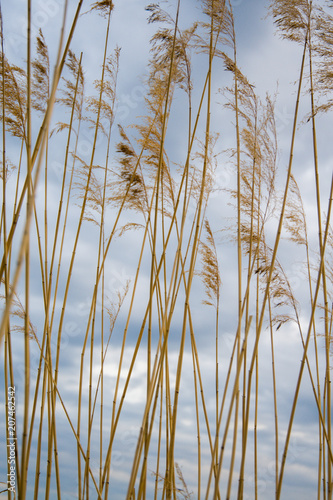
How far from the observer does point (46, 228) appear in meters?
2.41

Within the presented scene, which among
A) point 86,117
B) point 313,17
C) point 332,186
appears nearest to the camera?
point 332,186

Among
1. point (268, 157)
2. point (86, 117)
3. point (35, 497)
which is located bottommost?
point (35, 497)

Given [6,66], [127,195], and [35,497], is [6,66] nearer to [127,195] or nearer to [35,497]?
[127,195]

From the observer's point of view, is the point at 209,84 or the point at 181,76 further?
the point at 181,76

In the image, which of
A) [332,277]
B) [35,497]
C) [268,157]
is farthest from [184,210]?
[35,497]

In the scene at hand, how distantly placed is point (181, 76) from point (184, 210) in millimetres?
795

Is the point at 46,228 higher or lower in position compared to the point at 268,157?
lower

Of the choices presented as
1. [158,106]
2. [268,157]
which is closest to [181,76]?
[158,106]

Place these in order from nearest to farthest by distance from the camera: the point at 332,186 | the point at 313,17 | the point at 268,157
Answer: the point at 332,186 → the point at 313,17 → the point at 268,157

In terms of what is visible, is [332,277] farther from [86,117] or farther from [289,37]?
[86,117]

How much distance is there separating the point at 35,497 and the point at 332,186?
1761mm

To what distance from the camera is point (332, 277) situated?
8.52 ft

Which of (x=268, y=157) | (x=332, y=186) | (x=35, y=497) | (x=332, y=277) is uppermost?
(x=268, y=157)

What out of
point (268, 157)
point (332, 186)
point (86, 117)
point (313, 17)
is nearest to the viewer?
point (332, 186)
